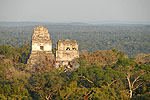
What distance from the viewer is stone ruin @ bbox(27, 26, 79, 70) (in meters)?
24.6

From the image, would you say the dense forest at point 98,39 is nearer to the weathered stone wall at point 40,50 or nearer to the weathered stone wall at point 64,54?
the weathered stone wall at point 64,54

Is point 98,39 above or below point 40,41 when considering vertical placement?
below

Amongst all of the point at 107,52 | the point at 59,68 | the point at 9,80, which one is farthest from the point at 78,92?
the point at 107,52

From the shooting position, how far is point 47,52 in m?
25.2

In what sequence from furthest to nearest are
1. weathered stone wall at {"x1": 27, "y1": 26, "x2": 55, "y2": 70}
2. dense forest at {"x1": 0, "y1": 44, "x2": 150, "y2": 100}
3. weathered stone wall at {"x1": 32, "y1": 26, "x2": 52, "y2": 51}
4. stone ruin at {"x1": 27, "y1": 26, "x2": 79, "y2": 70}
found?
weathered stone wall at {"x1": 32, "y1": 26, "x2": 52, "y2": 51} → stone ruin at {"x1": 27, "y1": 26, "x2": 79, "y2": 70} → weathered stone wall at {"x1": 27, "y1": 26, "x2": 55, "y2": 70} → dense forest at {"x1": 0, "y1": 44, "x2": 150, "y2": 100}

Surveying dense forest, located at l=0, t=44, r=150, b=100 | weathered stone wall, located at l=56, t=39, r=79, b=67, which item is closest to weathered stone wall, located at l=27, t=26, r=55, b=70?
weathered stone wall, located at l=56, t=39, r=79, b=67

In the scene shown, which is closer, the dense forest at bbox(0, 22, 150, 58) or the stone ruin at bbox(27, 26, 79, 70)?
the stone ruin at bbox(27, 26, 79, 70)

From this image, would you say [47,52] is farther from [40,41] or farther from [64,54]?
[64,54]

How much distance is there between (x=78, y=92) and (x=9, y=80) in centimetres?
529

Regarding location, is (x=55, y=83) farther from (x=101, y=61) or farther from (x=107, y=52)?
(x=107, y=52)

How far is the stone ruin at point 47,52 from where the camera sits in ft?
80.8

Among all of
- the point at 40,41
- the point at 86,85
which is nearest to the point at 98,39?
the point at 40,41

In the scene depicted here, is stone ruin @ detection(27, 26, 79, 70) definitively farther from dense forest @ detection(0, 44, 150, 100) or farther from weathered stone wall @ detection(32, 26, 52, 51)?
dense forest @ detection(0, 44, 150, 100)

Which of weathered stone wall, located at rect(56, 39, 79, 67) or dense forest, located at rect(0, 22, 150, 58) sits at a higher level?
→ weathered stone wall, located at rect(56, 39, 79, 67)
